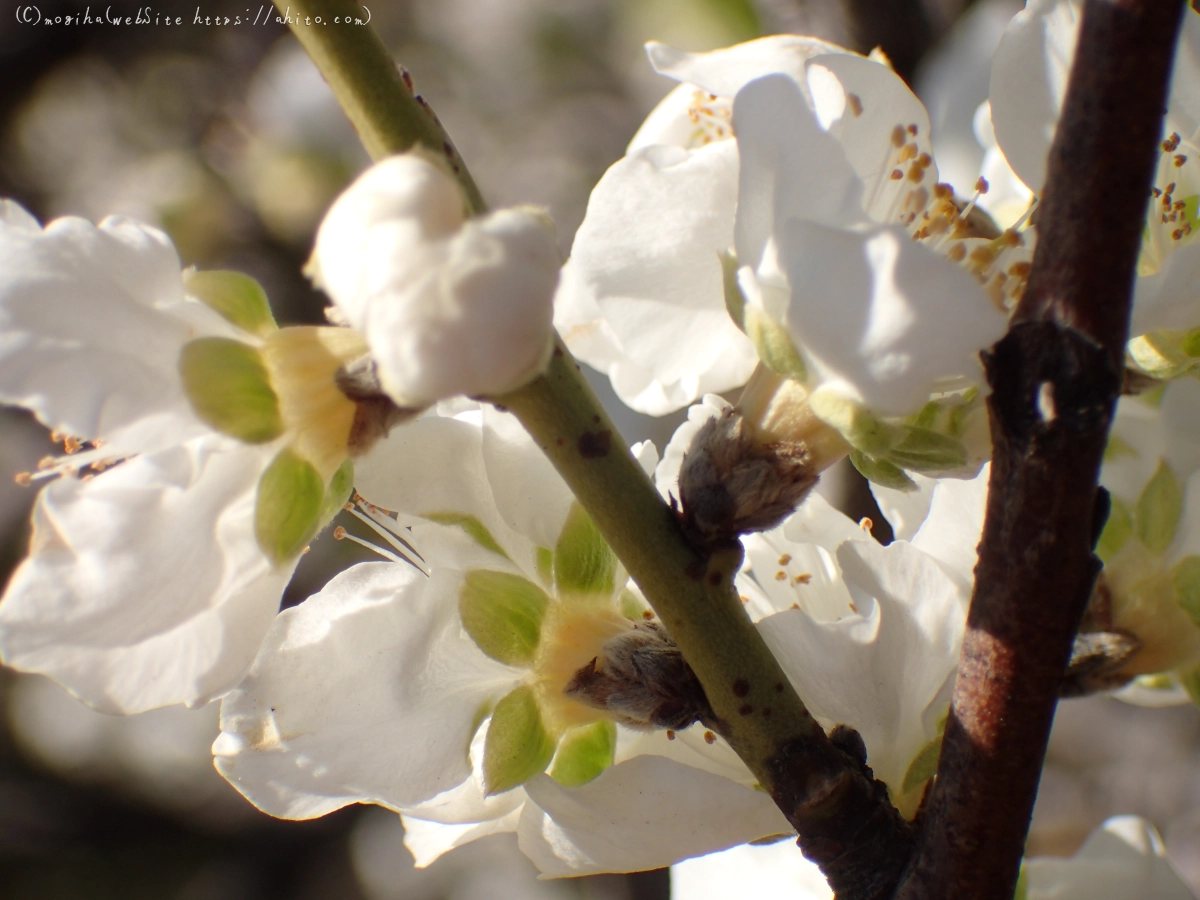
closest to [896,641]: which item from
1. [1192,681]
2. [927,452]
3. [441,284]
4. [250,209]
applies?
[927,452]

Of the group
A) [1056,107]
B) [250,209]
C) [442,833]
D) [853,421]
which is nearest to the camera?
[853,421]

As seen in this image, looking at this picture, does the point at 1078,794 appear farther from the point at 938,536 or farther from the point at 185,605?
the point at 185,605

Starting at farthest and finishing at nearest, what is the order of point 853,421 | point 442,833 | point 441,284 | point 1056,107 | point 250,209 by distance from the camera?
point 250,209 < point 442,833 < point 1056,107 < point 853,421 < point 441,284

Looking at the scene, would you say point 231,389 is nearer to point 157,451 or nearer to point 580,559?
point 157,451

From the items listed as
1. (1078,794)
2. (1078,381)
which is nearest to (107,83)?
(1078,381)

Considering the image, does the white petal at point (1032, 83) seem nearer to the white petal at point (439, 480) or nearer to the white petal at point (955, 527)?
the white petal at point (955, 527)
